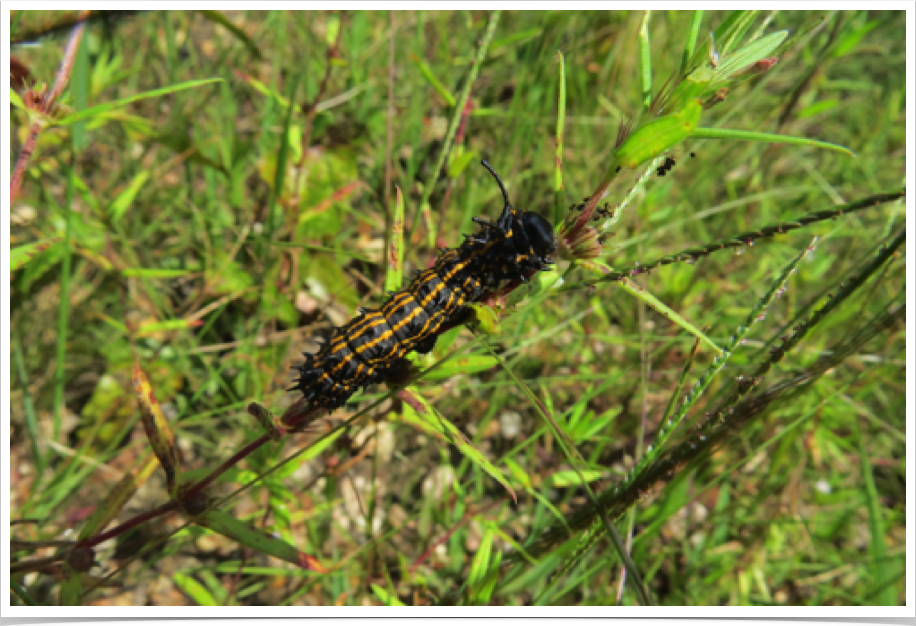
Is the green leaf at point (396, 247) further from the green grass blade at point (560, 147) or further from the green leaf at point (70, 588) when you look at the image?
the green leaf at point (70, 588)

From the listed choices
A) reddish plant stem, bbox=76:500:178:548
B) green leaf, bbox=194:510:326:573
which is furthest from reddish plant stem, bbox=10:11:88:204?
green leaf, bbox=194:510:326:573

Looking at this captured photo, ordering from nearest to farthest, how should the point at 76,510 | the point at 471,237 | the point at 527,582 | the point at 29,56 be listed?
the point at 471,237
the point at 527,582
the point at 76,510
the point at 29,56

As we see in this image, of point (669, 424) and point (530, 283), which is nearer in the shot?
point (530, 283)

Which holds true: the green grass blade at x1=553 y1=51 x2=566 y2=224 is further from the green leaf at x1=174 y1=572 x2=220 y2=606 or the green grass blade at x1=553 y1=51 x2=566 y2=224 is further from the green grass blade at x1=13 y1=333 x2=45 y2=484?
the green grass blade at x1=13 y1=333 x2=45 y2=484

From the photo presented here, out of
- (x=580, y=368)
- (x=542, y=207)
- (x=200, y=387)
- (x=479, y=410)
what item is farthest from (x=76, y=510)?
(x=542, y=207)

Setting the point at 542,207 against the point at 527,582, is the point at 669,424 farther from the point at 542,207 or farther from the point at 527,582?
the point at 542,207

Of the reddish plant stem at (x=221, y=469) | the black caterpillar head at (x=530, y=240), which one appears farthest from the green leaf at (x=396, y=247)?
the reddish plant stem at (x=221, y=469)
